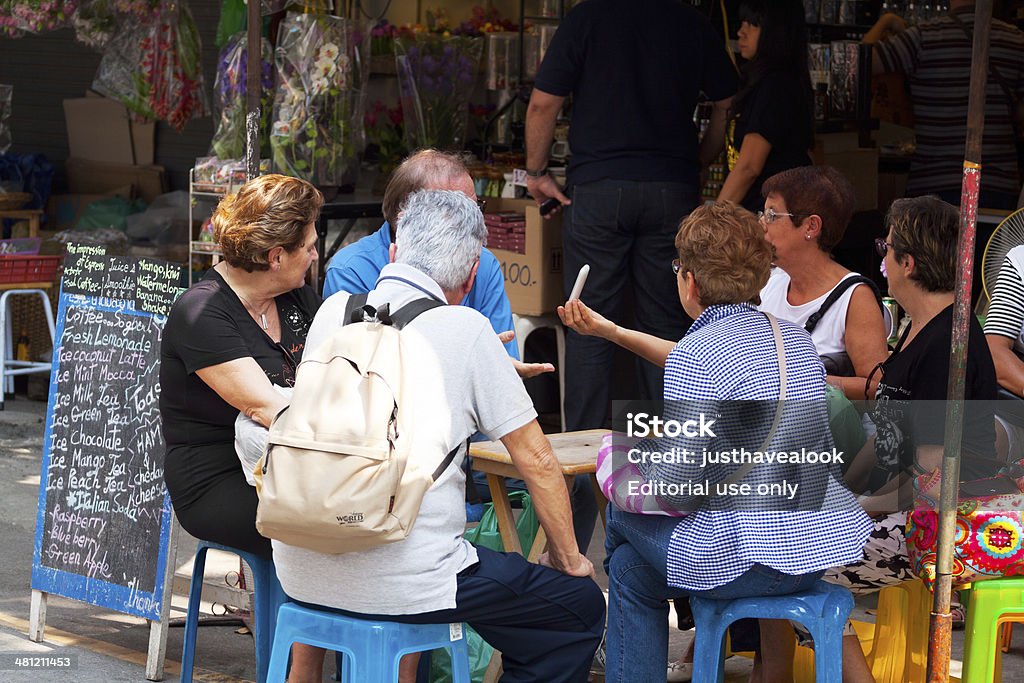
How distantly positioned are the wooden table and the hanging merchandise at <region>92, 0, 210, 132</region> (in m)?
3.87

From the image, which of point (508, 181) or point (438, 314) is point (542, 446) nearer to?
point (438, 314)

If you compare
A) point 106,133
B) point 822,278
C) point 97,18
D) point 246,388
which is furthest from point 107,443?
point 106,133

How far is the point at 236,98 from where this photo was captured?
631 cm

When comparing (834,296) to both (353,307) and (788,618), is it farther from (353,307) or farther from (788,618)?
(353,307)

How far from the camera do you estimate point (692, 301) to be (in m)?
3.45

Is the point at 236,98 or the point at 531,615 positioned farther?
the point at 236,98

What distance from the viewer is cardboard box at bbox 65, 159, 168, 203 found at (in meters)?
9.42

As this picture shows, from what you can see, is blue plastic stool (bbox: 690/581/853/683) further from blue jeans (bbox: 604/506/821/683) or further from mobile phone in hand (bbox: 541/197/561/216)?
mobile phone in hand (bbox: 541/197/561/216)

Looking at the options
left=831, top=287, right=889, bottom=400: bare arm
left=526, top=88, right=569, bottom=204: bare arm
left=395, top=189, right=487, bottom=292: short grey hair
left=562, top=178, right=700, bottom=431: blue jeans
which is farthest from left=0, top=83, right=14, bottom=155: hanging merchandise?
left=831, top=287, right=889, bottom=400: bare arm

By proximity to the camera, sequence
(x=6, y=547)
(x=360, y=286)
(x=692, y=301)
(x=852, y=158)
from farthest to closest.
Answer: (x=852, y=158) → (x=6, y=547) → (x=360, y=286) → (x=692, y=301)

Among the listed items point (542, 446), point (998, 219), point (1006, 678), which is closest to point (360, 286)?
point (542, 446)

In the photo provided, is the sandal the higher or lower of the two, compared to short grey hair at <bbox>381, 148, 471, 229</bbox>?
lower

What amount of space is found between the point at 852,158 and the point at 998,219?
1161 mm

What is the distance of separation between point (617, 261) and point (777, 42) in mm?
1047
